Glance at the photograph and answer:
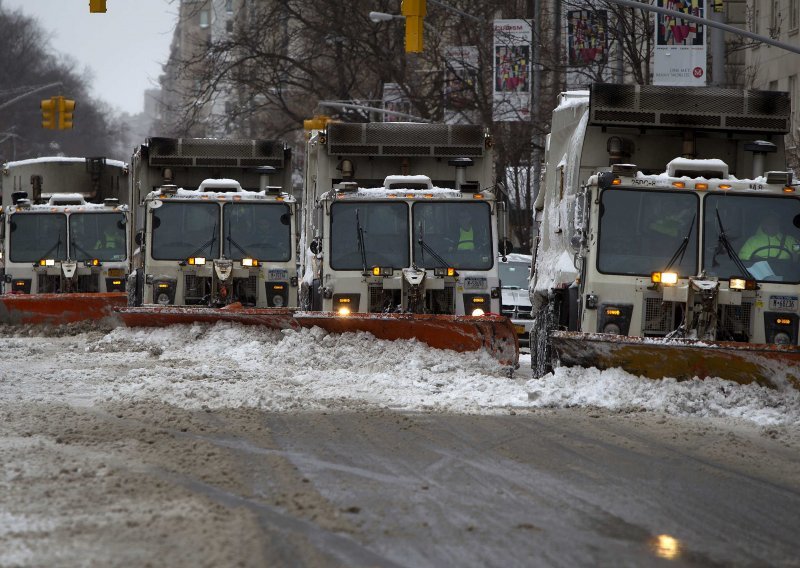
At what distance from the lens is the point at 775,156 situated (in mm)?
15078

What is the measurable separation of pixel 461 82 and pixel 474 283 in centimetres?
1716

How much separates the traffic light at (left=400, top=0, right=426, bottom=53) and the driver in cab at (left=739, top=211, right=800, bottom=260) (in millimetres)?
9259

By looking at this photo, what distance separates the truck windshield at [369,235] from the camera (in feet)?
56.7

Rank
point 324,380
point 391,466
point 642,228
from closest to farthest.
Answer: point 391,466 < point 642,228 < point 324,380

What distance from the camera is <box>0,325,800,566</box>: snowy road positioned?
686cm

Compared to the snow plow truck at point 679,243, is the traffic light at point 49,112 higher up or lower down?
higher up

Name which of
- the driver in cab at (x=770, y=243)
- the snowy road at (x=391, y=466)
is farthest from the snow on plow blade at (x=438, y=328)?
the driver in cab at (x=770, y=243)

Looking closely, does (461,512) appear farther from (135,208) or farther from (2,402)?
(135,208)

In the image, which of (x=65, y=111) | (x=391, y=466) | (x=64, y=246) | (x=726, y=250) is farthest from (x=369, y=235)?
(x=65, y=111)

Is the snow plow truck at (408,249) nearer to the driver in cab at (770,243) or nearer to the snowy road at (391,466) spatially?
the snowy road at (391,466)

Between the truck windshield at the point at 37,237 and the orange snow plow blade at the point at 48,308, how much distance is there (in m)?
2.16

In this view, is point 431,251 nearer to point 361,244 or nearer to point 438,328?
point 361,244

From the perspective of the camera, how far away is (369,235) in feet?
56.9

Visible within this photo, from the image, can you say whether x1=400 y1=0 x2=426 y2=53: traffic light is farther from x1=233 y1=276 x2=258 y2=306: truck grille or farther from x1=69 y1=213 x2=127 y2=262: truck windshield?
x1=69 y1=213 x2=127 y2=262: truck windshield
